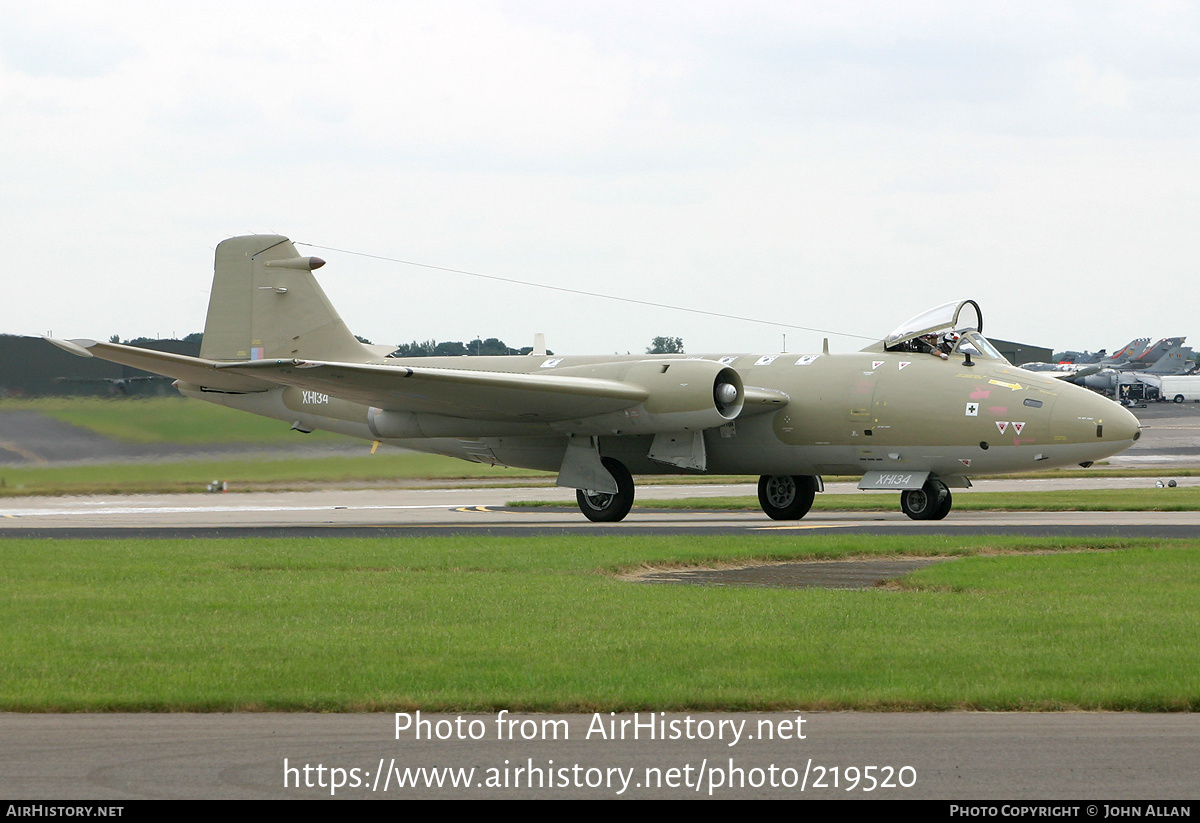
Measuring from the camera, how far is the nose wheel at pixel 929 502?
23.3 metres

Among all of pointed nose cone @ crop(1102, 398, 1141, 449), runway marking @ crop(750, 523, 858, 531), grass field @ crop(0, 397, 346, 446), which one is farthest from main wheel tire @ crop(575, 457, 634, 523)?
pointed nose cone @ crop(1102, 398, 1141, 449)

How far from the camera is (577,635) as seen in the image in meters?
9.78

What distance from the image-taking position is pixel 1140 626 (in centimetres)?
991

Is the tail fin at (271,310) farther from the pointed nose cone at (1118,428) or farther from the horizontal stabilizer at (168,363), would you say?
the pointed nose cone at (1118,428)

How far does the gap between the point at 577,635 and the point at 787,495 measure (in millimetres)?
15955

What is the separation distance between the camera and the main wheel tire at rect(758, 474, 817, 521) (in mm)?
25094

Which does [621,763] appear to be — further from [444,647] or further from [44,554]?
[44,554]

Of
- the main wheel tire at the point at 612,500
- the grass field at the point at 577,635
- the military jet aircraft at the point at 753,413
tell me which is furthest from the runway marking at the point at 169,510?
the grass field at the point at 577,635

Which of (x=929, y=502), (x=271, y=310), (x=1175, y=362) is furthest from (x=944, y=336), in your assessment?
(x=1175, y=362)

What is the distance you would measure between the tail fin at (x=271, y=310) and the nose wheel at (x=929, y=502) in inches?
484

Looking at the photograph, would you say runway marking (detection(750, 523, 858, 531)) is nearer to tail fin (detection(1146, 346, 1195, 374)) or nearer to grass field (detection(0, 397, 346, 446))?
grass field (detection(0, 397, 346, 446))

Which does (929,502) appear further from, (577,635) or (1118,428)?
(577,635)
